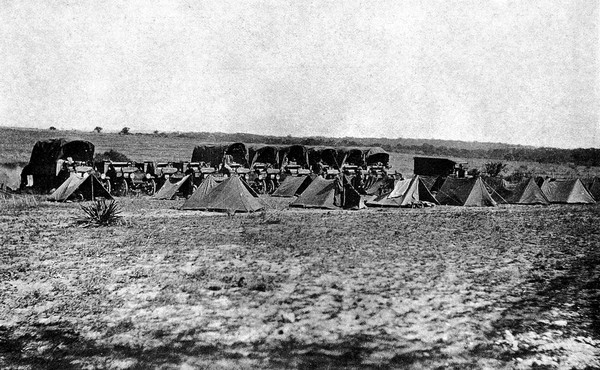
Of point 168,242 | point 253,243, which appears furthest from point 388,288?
point 168,242

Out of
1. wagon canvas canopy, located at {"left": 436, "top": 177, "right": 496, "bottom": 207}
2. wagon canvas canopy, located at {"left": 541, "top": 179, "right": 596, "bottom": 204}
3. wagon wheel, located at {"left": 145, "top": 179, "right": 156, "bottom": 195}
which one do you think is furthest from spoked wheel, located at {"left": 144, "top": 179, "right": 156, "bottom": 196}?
wagon canvas canopy, located at {"left": 541, "top": 179, "right": 596, "bottom": 204}

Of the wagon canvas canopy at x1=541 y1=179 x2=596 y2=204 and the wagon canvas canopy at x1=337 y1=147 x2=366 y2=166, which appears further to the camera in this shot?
the wagon canvas canopy at x1=337 y1=147 x2=366 y2=166

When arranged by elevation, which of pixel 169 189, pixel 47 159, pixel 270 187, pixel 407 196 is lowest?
pixel 270 187

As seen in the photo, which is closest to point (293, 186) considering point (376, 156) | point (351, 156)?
point (351, 156)

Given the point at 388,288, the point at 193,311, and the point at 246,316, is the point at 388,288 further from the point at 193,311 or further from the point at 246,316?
the point at 193,311

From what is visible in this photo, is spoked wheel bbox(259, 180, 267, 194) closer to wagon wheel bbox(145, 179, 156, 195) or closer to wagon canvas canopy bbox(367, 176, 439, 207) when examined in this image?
wagon wheel bbox(145, 179, 156, 195)

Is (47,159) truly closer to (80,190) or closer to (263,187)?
(80,190)

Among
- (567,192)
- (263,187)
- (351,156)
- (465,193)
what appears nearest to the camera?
(465,193)
